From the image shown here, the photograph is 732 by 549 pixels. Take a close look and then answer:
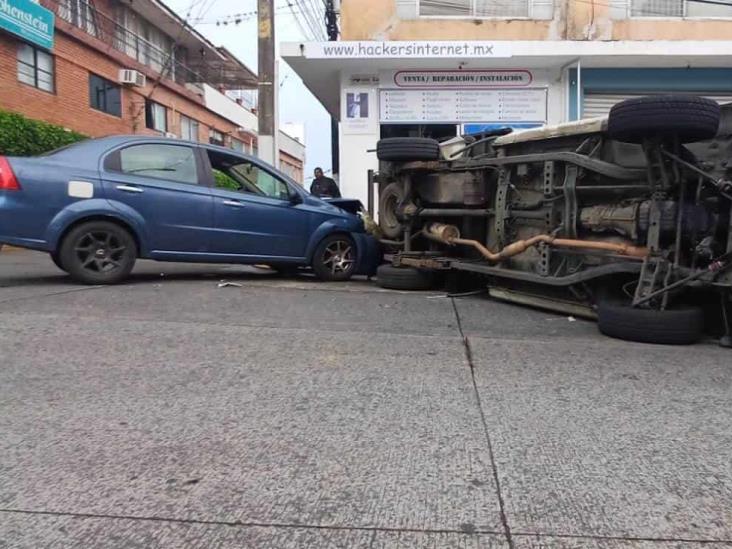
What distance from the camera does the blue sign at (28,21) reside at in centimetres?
1778

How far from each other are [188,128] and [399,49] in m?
22.6

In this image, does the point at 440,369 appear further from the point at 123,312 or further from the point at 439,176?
the point at 439,176

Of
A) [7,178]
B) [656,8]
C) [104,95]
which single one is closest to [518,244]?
[7,178]

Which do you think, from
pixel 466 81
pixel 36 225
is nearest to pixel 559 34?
pixel 466 81

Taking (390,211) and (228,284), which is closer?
(228,284)

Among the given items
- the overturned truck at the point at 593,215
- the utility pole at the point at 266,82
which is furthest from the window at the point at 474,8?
the overturned truck at the point at 593,215

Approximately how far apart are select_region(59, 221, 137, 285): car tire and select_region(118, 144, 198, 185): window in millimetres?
709

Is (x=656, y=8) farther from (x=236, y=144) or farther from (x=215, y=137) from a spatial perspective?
(x=236, y=144)

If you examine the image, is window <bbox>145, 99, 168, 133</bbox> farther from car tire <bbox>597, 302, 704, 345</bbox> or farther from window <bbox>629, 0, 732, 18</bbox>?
car tire <bbox>597, 302, 704, 345</bbox>

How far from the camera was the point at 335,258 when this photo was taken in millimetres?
8766

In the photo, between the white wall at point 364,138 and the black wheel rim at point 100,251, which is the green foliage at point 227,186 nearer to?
the black wheel rim at point 100,251

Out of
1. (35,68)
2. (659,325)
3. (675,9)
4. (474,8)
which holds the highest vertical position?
(35,68)

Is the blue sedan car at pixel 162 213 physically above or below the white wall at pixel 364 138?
below

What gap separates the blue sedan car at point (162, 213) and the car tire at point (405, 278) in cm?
86
